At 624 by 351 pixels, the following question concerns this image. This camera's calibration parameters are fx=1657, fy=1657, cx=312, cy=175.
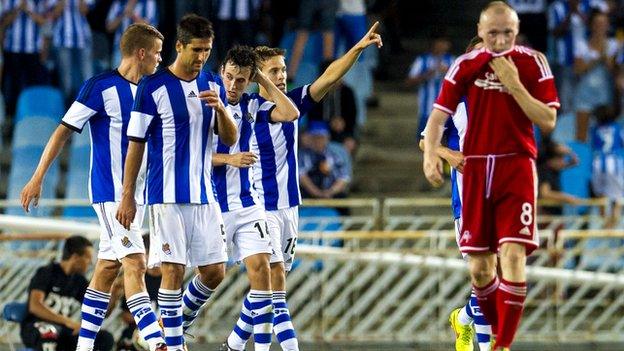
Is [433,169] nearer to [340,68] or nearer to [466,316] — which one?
[340,68]

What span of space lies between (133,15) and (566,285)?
6.47 meters

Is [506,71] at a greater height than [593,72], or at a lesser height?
greater

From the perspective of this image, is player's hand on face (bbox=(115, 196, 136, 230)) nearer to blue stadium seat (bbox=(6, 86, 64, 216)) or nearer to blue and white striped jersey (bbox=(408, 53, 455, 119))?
blue stadium seat (bbox=(6, 86, 64, 216))

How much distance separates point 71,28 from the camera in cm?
2056

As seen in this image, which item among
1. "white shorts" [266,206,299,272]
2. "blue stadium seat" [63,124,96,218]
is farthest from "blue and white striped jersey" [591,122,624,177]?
"white shorts" [266,206,299,272]

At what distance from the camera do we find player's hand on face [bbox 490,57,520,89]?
9.81 metres

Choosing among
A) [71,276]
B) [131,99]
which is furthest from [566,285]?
[131,99]

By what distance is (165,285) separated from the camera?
1105 centimetres

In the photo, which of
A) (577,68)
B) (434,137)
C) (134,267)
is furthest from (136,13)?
(434,137)

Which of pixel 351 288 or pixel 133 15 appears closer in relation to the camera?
pixel 351 288

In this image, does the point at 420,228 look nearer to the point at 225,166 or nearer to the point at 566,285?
the point at 566,285

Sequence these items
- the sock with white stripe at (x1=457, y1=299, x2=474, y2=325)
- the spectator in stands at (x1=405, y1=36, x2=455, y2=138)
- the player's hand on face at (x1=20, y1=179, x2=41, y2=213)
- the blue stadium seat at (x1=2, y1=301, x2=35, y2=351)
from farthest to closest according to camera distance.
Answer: the spectator in stands at (x1=405, y1=36, x2=455, y2=138) → the blue stadium seat at (x1=2, y1=301, x2=35, y2=351) → the sock with white stripe at (x1=457, y1=299, x2=474, y2=325) → the player's hand on face at (x1=20, y1=179, x2=41, y2=213)

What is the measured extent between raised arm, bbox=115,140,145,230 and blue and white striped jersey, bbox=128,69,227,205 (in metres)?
0.07

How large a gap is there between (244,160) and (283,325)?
49.2 inches
